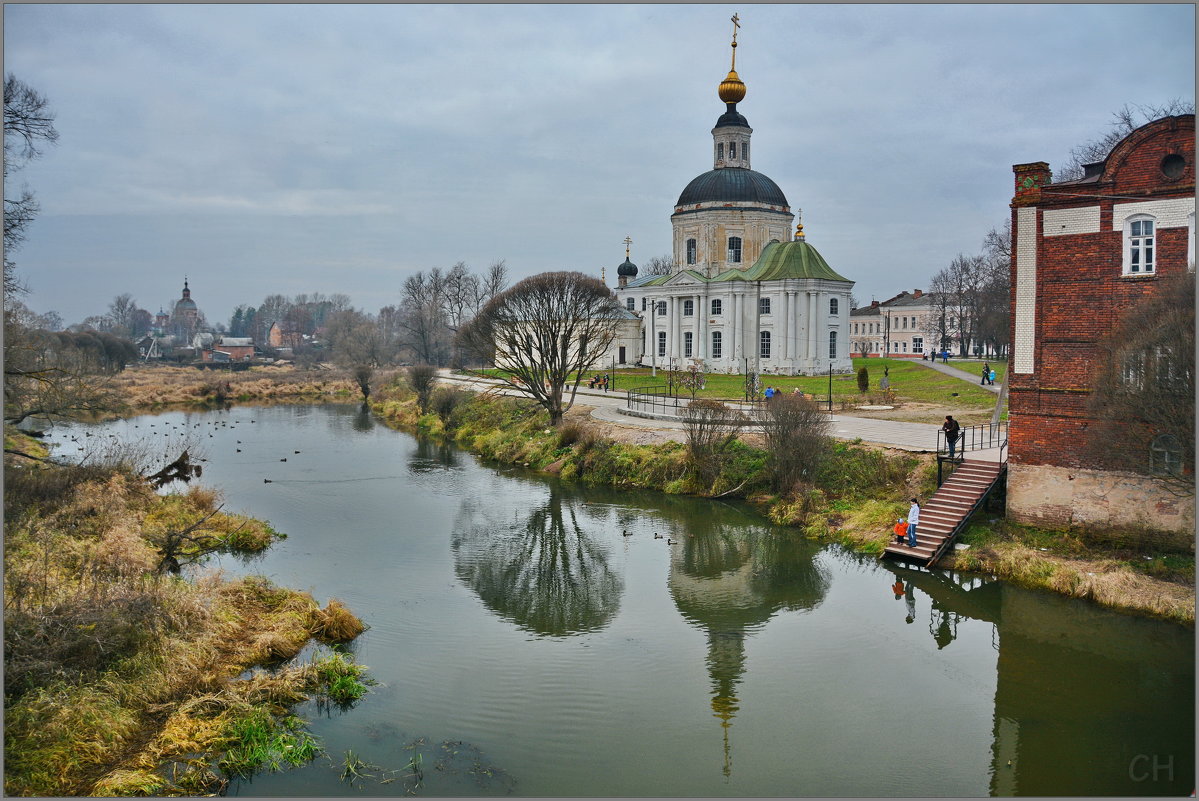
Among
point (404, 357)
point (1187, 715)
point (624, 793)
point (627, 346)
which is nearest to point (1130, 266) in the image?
point (1187, 715)

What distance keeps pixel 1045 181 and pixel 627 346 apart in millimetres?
45390

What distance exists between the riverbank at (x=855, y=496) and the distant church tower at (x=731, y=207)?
77.0ft

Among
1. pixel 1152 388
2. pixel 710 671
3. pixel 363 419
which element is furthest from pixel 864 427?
pixel 363 419

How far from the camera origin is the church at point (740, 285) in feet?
165

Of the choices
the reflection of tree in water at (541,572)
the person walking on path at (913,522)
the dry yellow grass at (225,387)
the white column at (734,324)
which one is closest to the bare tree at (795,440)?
the person walking on path at (913,522)

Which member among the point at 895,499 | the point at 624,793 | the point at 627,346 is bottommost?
the point at 624,793

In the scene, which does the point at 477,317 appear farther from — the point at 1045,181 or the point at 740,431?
the point at 1045,181

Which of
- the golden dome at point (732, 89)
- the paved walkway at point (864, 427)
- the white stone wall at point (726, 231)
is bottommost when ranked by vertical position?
the paved walkway at point (864, 427)

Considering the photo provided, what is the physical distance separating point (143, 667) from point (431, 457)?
72.9 ft

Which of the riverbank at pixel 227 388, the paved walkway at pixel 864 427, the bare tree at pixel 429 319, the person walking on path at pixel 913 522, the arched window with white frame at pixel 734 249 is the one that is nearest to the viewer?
the person walking on path at pixel 913 522

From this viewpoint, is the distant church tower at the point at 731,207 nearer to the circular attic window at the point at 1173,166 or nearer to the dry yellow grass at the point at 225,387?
the dry yellow grass at the point at 225,387

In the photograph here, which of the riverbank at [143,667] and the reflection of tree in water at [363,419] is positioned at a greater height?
the reflection of tree in water at [363,419]

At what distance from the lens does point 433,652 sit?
510 inches

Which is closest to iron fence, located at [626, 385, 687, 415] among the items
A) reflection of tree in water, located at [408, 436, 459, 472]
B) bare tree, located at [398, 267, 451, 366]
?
reflection of tree in water, located at [408, 436, 459, 472]
